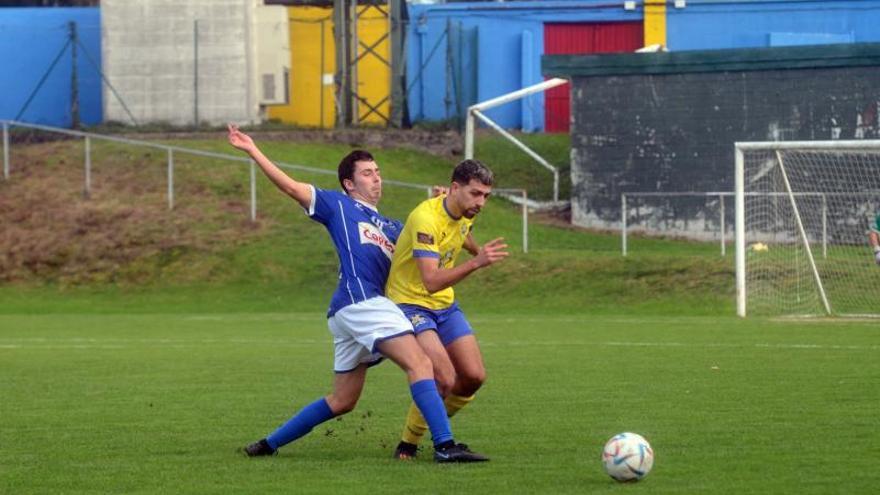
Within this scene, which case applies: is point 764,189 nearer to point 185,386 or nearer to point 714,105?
point 714,105

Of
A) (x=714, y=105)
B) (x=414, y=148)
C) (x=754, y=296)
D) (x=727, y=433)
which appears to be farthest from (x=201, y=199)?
(x=727, y=433)

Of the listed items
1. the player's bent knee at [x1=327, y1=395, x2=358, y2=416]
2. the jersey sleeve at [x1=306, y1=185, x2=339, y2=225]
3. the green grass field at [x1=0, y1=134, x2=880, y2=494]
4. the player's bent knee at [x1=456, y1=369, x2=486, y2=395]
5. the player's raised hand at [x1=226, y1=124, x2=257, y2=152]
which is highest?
the player's raised hand at [x1=226, y1=124, x2=257, y2=152]

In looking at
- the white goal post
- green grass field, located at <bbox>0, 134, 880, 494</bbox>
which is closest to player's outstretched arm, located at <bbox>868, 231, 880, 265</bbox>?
green grass field, located at <bbox>0, 134, 880, 494</bbox>

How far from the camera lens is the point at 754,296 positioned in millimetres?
25531

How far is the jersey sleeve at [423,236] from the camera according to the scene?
9.89m

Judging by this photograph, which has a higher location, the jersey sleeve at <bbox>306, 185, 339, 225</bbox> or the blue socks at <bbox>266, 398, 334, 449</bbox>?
the jersey sleeve at <bbox>306, 185, 339, 225</bbox>

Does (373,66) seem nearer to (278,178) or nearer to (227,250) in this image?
(227,250)

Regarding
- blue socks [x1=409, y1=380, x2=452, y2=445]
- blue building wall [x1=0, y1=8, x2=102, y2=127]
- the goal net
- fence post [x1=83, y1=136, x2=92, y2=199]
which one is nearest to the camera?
blue socks [x1=409, y1=380, x2=452, y2=445]

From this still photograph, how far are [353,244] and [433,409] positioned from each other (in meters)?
1.15

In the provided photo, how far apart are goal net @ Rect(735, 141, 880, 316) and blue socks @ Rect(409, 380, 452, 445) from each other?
559 inches

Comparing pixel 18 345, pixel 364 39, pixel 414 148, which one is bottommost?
pixel 18 345

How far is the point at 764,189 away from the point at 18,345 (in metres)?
13.6

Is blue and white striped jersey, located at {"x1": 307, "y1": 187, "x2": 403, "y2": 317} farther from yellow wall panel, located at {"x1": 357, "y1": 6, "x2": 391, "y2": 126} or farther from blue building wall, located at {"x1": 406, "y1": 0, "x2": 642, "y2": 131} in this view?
blue building wall, located at {"x1": 406, "y1": 0, "x2": 642, "y2": 131}

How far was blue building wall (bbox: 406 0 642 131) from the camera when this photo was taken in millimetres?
42938
